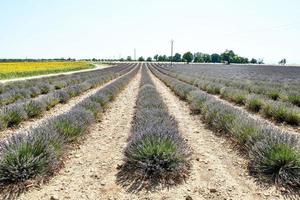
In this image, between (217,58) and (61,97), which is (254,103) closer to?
(61,97)

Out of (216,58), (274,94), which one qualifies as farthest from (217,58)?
(274,94)

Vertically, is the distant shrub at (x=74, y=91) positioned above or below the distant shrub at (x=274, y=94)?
below

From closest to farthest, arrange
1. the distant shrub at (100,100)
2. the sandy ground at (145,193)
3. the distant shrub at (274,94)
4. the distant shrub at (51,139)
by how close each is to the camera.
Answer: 1. the sandy ground at (145,193)
2. the distant shrub at (51,139)
3. the distant shrub at (100,100)
4. the distant shrub at (274,94)

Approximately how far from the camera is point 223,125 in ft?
23.8

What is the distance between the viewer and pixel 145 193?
12.7 ft

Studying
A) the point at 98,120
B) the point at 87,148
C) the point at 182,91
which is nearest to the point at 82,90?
the point at 182,91

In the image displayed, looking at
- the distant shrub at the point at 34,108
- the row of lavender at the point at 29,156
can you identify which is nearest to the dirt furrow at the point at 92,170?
the row of lavender at the point at 29,156

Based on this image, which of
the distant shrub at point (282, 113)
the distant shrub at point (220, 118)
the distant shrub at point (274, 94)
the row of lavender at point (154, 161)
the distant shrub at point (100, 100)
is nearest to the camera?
the row of lavender at point (154, 161)

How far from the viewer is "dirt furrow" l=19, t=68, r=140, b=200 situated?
12.8 ft

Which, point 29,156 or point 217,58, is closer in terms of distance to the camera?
point 29,156

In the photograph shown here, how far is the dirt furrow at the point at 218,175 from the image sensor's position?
384 cm

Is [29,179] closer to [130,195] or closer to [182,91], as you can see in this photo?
[130,195]

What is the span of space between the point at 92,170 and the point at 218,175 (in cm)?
214

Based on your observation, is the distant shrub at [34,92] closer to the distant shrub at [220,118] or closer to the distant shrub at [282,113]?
the distant shrub at [220,118]
